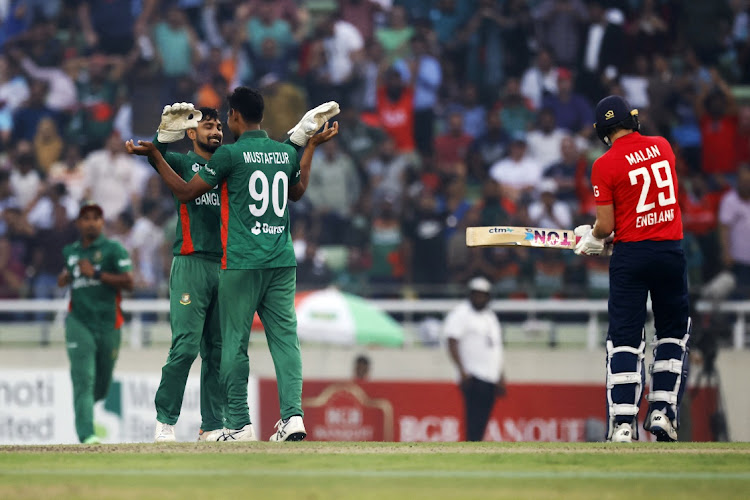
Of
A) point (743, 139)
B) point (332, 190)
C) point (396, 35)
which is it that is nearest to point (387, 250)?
point (332, 190)

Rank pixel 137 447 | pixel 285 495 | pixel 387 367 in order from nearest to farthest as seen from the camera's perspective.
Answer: pixel 285 495, pixel 137 447, pixel 387 367

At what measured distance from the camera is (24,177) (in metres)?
19.2

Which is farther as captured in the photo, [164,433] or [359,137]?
[359,137]

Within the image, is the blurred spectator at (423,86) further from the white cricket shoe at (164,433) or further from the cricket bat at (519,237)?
the white cricket shoe at (164,433)

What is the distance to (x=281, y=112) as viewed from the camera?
19.2 meters

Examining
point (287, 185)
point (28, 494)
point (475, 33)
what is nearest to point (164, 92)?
point (475, 33)

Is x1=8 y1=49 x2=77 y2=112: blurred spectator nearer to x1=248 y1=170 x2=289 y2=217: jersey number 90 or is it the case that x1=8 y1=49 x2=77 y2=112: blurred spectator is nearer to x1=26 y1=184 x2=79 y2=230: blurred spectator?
x1=26 y1=184 x2=79 y2=230: blurred spectator

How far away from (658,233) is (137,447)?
3.63m

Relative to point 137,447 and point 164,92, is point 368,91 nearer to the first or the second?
point 164,92

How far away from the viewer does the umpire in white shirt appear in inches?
647

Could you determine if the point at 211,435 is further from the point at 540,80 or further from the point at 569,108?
the point at 540,80

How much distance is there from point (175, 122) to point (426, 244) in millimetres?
8539

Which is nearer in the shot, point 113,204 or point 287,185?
point 287,185

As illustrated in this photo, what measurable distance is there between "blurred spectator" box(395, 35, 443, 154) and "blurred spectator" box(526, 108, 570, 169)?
1.43 metres
